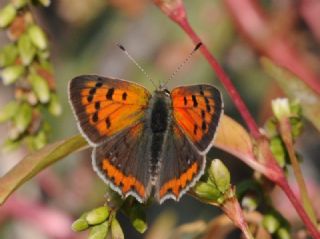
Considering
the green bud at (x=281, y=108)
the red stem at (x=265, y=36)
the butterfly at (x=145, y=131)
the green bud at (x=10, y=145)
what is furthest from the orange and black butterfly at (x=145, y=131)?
the red stem at (x=265, y=36)

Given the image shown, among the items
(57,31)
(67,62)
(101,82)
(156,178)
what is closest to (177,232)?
(156,178)

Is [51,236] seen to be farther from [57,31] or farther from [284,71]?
[284,71]

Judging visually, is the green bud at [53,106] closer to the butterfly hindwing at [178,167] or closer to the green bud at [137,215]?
the butterfly hindwing at [178,167]

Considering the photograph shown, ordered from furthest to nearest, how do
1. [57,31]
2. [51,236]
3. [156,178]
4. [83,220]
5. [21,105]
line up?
[57,31] → [51,236] → [21,105] → [156,178] → [83,220]

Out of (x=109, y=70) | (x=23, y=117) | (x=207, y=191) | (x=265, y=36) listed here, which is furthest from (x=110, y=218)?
(x=109, y=70)

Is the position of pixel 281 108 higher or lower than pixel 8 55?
lower

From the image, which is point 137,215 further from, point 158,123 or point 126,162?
point 158,123
